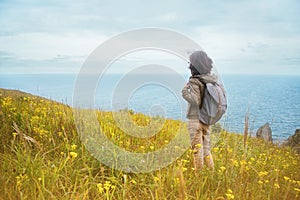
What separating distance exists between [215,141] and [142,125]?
1.41 meters

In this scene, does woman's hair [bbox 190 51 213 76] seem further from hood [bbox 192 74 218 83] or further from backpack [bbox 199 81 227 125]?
backpack [bbox 199 81 227 125]

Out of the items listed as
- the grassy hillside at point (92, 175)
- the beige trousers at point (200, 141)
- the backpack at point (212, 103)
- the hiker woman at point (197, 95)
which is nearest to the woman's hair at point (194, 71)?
the hiker woman at point (197, 95)

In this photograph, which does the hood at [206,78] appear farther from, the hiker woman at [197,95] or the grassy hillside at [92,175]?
the grassy hillside at [92,175]

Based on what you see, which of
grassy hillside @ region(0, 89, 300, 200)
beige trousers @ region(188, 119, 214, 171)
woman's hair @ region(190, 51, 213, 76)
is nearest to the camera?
grassy hillside @ region(0, 89, 300, 200)

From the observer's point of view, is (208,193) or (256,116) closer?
(208,193)

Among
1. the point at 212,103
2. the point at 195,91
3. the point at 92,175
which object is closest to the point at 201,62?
the point at 195,91

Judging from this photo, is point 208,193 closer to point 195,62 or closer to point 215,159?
point 215,159

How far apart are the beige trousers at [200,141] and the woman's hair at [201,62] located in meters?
0.72

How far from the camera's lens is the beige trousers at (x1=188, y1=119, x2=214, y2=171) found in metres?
4.60

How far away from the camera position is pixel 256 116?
15.7 feet

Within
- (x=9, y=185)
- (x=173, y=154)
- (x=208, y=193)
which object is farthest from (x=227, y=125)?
(x=9, y=185)

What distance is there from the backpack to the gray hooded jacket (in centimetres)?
6

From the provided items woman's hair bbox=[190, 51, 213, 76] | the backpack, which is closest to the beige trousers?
the backpack

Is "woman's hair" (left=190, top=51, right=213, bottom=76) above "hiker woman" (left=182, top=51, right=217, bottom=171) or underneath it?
above
